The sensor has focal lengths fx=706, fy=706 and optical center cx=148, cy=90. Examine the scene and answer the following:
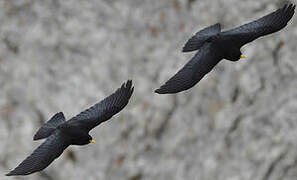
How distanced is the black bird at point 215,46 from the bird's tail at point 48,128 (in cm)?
161

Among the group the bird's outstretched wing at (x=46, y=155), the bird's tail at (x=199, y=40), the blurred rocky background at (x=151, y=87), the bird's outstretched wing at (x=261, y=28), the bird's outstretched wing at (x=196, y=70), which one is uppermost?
the blurred rocky background at (x=151, y=87)

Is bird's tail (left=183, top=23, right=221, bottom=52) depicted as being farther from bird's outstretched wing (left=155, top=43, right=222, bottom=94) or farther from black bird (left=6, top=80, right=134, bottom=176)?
black bird (left=6, top=80, right=134, bottom=176)

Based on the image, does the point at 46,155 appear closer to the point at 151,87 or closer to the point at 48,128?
the point at 48,128

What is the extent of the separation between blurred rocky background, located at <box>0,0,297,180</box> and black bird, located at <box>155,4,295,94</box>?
5322mm

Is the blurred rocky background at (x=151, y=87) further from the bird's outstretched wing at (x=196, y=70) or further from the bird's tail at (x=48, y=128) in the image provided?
the bird's outstretched wing at (x=196, y=70)

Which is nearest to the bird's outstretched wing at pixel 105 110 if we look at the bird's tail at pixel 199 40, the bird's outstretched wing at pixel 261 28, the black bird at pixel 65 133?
the black bird at pixel 65 133

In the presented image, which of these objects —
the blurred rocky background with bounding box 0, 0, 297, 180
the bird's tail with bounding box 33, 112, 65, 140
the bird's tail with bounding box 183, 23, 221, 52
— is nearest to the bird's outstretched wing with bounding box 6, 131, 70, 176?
the bird's tail with bounding box 33, 112, 65, 140

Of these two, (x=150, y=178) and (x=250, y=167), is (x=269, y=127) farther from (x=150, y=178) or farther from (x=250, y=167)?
(x=150, y=178)

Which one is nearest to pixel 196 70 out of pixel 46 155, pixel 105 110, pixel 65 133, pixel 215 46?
pixel 215 46

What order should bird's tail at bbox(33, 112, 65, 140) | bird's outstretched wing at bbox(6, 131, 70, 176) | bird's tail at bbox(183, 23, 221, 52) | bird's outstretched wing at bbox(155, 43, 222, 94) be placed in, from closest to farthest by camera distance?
1. bird's outstretched wing at bbox(6, 131, 70, 176)
2. bird's outstretched wing at bbox(155, 43, 222, 94)
3. bird's tail at bbox(33, 112, 65, 140)
4. bird's tail at bbox(183, 23, 221, 52)

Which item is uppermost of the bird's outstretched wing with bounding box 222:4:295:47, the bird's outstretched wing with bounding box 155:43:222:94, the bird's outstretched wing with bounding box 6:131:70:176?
the bird's outstretched wing with bounding box 222:4:295:47

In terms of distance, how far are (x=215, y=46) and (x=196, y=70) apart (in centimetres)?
41

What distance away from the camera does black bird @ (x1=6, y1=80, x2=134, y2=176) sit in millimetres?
8711

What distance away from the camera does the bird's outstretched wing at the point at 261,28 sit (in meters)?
9.27
